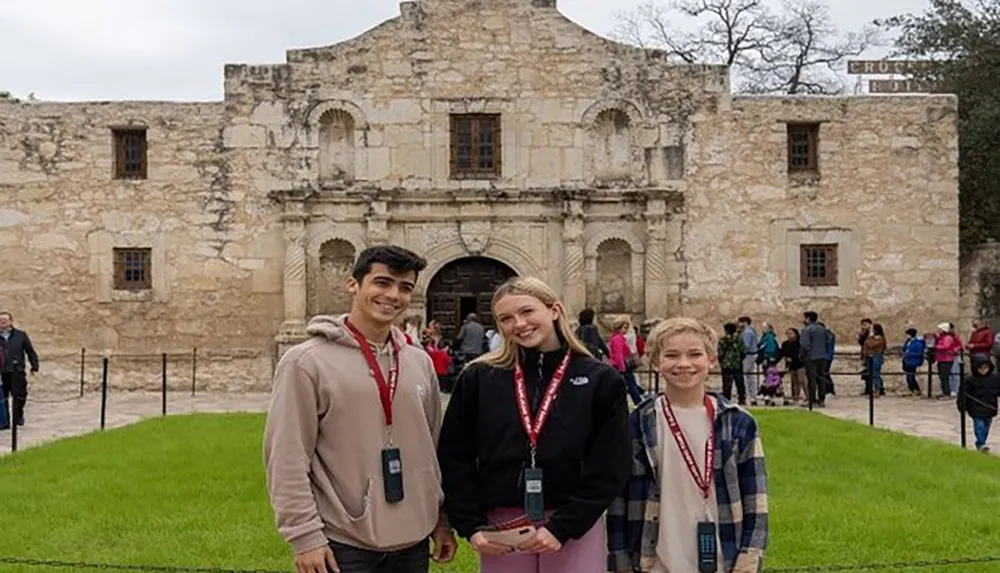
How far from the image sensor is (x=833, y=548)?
7.36 metres

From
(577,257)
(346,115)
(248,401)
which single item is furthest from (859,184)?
(248,401)

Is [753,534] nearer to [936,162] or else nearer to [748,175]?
[748,175]

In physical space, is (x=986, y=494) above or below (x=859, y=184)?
below

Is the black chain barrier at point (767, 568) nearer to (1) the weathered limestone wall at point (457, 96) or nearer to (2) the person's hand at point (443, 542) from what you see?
(2) the person's hand at point (443, 542)

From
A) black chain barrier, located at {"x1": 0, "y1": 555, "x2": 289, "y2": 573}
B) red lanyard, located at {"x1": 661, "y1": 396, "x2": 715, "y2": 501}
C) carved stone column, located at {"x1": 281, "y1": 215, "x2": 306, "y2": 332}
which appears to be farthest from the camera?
carved stone column, located at {"x1": 281, "y1": 215, "x2": 306, "y2": 332}

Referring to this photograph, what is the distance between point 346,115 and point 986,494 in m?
13.2

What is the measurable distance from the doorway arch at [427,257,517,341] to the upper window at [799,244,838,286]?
5113 millimetres

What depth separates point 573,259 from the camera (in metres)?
19.5

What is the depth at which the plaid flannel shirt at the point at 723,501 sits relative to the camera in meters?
4.33

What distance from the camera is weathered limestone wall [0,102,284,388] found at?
1958 centimetres

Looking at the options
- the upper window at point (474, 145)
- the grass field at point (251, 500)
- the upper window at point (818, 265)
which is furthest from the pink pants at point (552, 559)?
the upper window at point (818, 265)

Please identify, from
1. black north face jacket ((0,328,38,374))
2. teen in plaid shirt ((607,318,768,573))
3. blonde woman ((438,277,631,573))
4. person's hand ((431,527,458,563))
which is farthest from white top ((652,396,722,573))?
black north face jacket ((0,328,38,374))

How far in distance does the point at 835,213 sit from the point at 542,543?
16903mm

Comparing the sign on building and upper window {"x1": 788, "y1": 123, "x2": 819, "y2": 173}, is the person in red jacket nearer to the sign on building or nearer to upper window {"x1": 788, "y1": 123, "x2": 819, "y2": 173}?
upper window {"x1": 788, "y1": 123, "x2": 819, "y2": 173}
